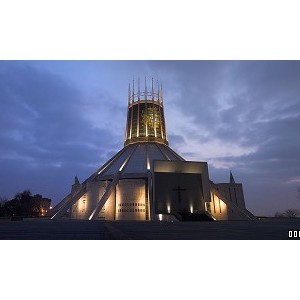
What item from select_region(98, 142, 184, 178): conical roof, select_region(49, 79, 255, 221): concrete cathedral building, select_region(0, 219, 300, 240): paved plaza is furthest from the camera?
select_region(98, 142, 184, 178): conical roof

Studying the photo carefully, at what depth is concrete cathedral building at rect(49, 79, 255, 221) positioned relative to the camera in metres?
23.8

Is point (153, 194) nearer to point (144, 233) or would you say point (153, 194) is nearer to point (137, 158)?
point (137, 158)

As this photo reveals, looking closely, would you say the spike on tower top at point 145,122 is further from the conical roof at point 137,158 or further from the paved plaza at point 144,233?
the paved plaza at point 144,233

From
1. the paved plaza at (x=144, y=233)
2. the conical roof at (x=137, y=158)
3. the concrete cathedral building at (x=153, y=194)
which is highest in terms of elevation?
Answer: the conical roof at (x=137, y=158)

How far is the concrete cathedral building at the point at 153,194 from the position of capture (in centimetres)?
2375

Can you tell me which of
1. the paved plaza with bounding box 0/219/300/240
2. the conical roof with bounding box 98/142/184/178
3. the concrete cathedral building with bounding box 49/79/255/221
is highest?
the conical roof with bounding box 98/142/184/178

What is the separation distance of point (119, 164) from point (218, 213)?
11.9 meters

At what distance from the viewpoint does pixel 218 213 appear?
1056 inches

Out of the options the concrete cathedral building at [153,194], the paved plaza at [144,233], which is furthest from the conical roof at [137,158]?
the paved plaza at [144,233]

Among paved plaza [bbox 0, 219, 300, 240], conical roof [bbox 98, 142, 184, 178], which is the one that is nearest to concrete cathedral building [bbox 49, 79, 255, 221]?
conical roof [bbox 98, 142, 184, 178]

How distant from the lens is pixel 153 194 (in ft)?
77.2

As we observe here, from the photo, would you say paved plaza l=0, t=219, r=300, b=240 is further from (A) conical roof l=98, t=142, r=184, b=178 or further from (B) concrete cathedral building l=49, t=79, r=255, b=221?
(A) conical roof l=98, t=142, r=184, b=178
